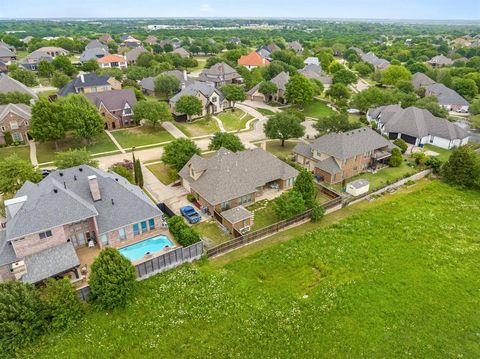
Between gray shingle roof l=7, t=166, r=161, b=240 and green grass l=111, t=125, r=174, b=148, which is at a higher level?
gray shingle roof l=7, t=166, r=161, b=240

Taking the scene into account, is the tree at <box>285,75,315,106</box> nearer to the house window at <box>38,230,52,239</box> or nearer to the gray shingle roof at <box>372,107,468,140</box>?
the gray shingle roof at <box>372,107,468,140</box>

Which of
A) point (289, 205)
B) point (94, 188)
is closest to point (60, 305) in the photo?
point (94, 188)

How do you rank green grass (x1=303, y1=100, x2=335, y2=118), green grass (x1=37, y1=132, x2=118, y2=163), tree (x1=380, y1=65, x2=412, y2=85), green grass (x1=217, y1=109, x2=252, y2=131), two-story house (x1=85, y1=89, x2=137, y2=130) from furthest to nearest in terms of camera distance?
tree (x1=380, y1=65, x2=412, y2=85)
green grass (x1=303, y1=100, x2=335, y2=118)
green grass (x1=217, y1=109, x2=252, y2=131)
two-story house (x1=85, y1=89, x2=137, y2=130)
green grass (x1=37, y1=132, x2=118, y2=163)

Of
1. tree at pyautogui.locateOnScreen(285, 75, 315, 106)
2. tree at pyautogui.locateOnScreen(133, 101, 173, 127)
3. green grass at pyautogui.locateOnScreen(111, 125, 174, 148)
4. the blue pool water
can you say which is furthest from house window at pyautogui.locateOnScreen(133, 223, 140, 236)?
tree at pyautogui.locateOnScreen(285, 75, 315, 106)

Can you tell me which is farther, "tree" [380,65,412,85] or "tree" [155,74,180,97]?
"tree" [380,65,412,85]

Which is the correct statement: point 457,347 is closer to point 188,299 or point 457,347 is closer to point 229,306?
point 229,306

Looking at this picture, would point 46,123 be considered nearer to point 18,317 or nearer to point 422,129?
point 18,317
